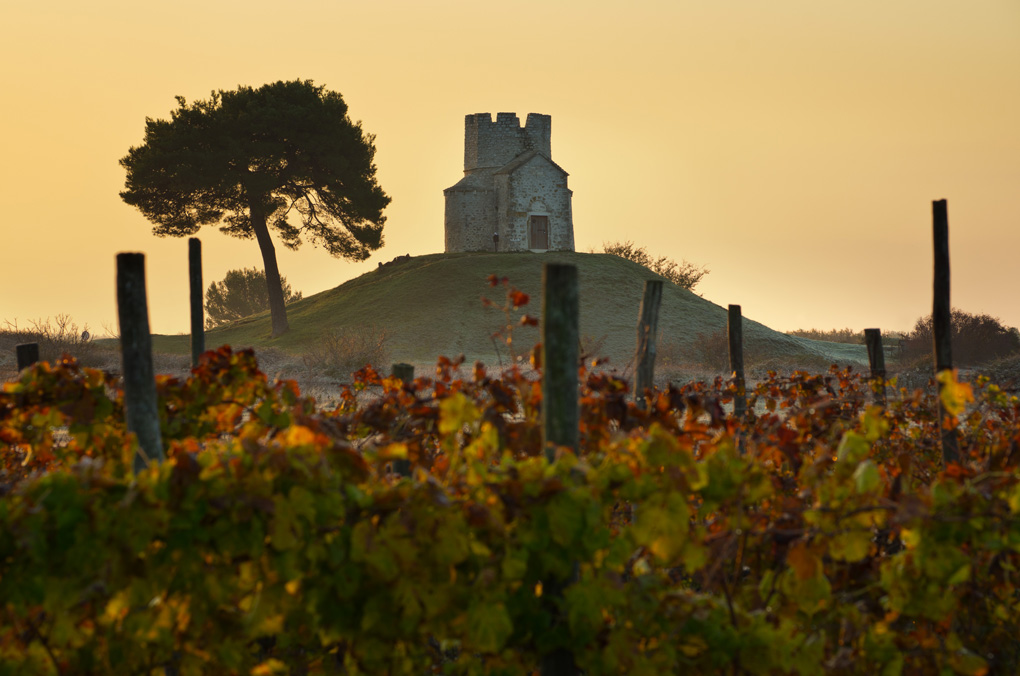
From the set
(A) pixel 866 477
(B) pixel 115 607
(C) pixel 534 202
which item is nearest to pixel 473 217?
(C) pixel 534 202

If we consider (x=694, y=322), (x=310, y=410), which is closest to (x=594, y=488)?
(x=310, y=410)

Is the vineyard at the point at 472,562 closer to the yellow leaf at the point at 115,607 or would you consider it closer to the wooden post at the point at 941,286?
the yellow leaf at the point at 115,607

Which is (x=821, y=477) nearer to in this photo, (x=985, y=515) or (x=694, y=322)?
(x=985, y=515)

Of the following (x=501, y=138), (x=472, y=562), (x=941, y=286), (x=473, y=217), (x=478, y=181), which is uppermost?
(x=501, y=138)

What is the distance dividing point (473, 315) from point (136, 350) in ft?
98.1

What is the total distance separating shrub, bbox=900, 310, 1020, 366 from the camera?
26.8m

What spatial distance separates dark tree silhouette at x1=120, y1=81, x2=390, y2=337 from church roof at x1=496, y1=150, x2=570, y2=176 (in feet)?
24.2

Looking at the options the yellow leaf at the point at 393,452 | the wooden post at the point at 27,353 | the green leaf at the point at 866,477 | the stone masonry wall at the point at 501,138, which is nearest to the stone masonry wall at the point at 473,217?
the stone masonry wall at the point at 501,138

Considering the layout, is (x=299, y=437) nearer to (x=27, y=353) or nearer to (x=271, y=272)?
(x=27, y=353)

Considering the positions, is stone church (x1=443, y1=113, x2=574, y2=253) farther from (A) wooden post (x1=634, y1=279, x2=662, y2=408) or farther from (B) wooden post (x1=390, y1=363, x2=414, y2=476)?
(B) wooden post (x1=390, y1=363, x2=414, y2=476)

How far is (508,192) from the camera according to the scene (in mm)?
42562

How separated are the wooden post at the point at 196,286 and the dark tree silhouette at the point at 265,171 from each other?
27.1m

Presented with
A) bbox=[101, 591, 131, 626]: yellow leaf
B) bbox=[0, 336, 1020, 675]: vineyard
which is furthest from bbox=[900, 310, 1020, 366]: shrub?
bbox=[101, 591, 131, 626]: yellow leaf

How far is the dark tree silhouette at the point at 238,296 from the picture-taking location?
5709 centimetres
